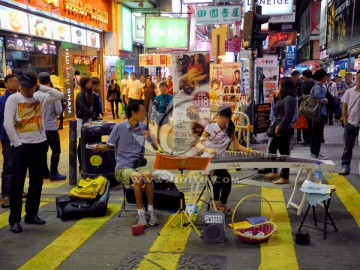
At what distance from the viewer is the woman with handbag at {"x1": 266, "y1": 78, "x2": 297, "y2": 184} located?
765cm

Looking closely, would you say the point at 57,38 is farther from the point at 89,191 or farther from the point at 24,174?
the point at 24,174

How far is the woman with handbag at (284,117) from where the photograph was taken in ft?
25.1

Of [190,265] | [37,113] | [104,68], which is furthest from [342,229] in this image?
[104,68]

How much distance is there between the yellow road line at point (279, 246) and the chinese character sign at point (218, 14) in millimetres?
9658

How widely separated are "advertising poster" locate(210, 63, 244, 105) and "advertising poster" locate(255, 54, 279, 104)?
2169 millimetres

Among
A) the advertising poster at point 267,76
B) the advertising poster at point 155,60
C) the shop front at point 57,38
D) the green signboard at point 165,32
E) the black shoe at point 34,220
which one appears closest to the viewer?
the black shoe at point 34,220

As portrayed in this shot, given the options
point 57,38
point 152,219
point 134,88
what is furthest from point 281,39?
point 152,219

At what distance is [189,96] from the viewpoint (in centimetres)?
1020

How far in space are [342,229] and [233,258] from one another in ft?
5.65

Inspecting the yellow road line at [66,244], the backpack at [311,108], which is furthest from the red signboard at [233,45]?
the yellow road line at [66,244]

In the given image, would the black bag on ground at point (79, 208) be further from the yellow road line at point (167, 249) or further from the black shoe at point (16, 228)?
the yellow road line at point (167, 249)

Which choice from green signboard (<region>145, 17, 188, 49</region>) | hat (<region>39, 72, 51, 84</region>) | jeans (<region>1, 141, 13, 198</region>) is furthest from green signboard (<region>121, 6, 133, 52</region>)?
jeans (<region>1, 141, 13, 198</region>)

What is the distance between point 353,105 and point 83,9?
12.2 meters

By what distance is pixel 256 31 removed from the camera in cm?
1048
